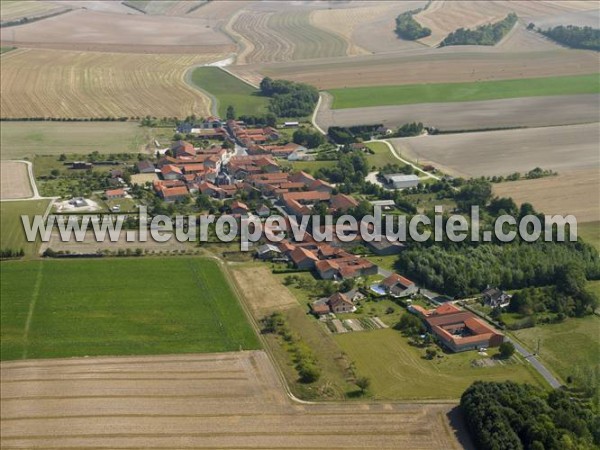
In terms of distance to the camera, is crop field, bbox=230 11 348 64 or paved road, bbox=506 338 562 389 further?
crop field, bbox=230 11 348 64

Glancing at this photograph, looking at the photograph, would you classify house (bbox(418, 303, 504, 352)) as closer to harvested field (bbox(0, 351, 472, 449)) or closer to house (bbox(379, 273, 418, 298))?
house (bbox(379, 273, 418, 298))

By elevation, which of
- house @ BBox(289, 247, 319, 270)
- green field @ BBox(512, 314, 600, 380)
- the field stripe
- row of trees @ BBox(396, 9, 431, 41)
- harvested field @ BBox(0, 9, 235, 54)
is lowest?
the field stripe

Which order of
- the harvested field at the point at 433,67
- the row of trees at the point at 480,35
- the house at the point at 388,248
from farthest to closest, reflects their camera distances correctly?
the row of trees at the point at 480,35
the harvested field at the point at 433,67
the house at the point at 388,248

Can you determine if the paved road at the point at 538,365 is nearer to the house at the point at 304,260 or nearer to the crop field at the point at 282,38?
the house at the point at 304,260

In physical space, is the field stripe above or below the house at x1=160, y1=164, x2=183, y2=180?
below

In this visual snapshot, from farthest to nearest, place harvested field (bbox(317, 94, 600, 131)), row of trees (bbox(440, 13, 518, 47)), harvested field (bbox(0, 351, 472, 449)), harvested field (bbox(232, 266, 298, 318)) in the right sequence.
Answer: row of trees (bbox(440, 13, 518, 47)) → harvested field (bbox(317, 94, 600, 131)) → harvested field (bbox(232, 266, 298, 318)) → harvested field (bbox(0, 351, 472, 449))

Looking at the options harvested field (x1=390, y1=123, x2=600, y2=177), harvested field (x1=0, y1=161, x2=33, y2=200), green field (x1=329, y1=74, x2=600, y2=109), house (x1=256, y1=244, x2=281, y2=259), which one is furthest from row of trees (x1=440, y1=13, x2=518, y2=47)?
house (x1=256, y1=244, x2=281, y2=259)

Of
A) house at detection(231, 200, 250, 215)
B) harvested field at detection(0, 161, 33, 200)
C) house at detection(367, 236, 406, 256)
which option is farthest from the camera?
harvested field at detection(0, 161, 33, 200)

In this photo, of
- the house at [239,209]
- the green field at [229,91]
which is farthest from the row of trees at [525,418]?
the green field at [229,91]
